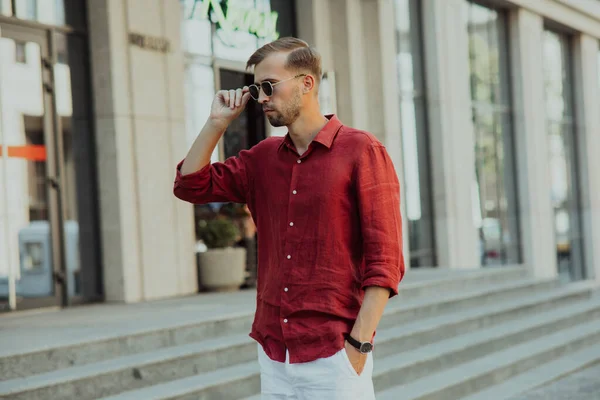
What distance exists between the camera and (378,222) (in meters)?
2.57

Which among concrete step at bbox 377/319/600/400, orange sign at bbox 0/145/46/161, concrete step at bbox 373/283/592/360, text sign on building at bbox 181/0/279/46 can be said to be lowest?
concrete step at bbox 377/319/600/400

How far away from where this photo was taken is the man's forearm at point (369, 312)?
2.54m

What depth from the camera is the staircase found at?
5.70 m

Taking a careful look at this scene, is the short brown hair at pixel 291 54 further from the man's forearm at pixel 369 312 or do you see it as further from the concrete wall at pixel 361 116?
the concrete wall at pixel 361 116

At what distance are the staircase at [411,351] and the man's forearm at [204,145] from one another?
2.94m

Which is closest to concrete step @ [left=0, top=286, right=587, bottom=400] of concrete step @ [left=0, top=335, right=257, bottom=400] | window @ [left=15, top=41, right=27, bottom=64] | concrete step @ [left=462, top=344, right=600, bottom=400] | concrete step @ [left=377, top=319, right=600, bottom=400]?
concrete step @ [left=0, top=335, right=257, bottom=400]

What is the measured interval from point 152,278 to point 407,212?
6.05m

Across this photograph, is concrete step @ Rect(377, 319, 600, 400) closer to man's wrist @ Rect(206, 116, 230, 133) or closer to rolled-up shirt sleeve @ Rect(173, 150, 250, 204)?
rolled-up shirt sleeve @ Rect(173, 150, 250, 204)

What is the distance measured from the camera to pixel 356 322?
2.56 metres

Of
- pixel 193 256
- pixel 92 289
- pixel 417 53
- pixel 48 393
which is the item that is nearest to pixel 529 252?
pixel 417 53

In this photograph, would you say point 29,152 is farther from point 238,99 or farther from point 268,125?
point 238,99

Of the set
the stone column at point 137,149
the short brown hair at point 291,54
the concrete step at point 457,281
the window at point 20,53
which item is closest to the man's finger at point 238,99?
the short brown hair at point 291,54

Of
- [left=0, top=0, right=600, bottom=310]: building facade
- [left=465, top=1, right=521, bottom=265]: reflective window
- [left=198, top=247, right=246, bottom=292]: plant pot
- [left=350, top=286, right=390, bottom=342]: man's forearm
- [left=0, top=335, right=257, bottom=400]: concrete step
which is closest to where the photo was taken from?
[left=350, top=286, right=390, bottom=342]: man's forearm

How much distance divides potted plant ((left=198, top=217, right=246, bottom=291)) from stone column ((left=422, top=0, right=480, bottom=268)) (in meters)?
5.11
